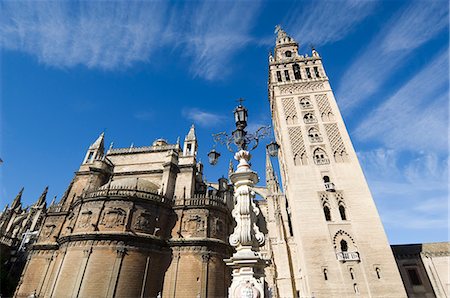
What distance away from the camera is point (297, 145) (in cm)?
2441

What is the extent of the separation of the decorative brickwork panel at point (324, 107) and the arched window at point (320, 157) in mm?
4341

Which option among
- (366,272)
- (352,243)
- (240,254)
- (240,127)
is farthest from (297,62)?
(240,254)

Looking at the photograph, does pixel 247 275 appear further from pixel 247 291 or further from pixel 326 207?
pixel 326 207

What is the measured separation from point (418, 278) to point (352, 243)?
907cm

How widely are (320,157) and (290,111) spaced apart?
683cm

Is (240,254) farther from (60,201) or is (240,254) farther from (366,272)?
(60,201)

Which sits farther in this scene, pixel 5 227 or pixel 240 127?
pixel 5 227

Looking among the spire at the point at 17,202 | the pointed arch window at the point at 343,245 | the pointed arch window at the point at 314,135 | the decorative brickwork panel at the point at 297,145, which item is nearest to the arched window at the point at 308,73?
the pointed arch window at the point at 314,135

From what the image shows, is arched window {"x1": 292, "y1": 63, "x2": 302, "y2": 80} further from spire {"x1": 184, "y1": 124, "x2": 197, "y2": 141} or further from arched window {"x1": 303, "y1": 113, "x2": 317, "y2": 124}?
spire {"x1": 184, "y1": 124, "x2": 197, "y2": 141}

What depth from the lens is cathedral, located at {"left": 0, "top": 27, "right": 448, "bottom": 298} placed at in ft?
58.6

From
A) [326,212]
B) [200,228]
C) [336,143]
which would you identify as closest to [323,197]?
[326,212]

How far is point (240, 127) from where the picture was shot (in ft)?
28.0

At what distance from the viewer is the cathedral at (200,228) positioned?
17.9m

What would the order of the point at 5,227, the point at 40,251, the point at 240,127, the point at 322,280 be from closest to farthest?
1. the point at 240,127
2. the point at 322,280
3. the point at 40,251
4. the point at 5,227
